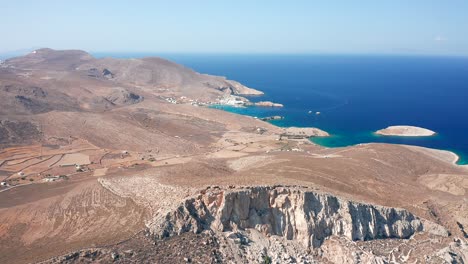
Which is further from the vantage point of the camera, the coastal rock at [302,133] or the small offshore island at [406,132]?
the small offshore island at [406,132]

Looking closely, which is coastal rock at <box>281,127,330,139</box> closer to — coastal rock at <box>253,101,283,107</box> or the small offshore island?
Result: the small offshore island

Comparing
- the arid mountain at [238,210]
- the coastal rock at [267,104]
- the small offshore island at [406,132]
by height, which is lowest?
the coastal rock at [267,104]

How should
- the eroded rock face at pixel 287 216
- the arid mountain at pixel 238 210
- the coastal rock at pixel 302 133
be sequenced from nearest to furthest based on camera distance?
the arid mountain at pixel 238 210 → the eroded rock face at pixel 287 216 → the coastal rock at pixel 302 133

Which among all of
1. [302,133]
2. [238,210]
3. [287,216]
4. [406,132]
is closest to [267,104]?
[302,133]

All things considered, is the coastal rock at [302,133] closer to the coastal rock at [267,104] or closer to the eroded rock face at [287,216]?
the coastal rock at [267,104]

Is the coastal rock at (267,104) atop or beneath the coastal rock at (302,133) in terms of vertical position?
beneath

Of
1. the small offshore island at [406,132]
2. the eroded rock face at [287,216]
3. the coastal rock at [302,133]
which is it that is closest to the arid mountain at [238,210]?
the eroded rock face at [287,216]
